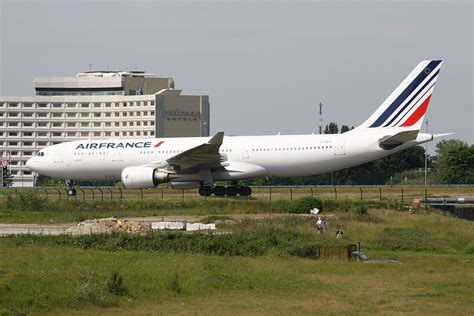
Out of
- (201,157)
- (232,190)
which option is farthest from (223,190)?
(201,157)

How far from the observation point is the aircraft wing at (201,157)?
52062mm

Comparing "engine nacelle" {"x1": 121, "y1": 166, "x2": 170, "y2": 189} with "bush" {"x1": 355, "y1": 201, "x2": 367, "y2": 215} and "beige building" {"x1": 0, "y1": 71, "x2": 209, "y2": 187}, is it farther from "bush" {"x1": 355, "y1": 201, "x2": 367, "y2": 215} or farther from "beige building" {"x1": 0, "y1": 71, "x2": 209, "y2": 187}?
"beige building" {"x1": 0, "y1": 71, "x2": 209, "y2": 187}

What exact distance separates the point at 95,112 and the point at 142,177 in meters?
122

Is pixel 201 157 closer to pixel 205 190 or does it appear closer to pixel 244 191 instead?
pixel 205 190

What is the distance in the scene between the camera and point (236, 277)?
27.7 meters

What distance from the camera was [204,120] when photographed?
166250mm

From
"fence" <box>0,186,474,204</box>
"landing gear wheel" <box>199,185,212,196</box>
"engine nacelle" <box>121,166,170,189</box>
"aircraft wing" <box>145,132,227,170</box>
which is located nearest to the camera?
"aircraft wing" <box>145,132,227,170</box>

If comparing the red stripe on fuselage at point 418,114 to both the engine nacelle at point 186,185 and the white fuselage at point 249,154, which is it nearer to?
the white fuselage at point 249,154

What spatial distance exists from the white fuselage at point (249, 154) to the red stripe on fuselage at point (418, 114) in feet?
7.55

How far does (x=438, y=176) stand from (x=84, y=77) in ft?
315

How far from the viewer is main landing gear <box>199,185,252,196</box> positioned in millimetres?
55094

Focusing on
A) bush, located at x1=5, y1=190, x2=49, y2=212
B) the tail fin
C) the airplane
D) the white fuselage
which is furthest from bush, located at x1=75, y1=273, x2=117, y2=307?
the tail fin

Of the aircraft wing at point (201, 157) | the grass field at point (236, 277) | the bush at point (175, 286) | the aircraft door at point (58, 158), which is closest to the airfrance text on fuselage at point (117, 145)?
the aircraft door at point (58, 158)

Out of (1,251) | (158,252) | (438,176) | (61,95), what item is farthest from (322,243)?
(61,95)
